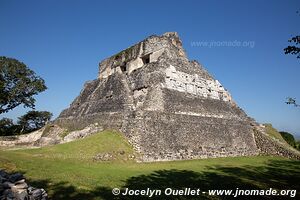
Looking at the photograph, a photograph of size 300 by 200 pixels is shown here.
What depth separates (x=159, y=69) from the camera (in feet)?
67.1

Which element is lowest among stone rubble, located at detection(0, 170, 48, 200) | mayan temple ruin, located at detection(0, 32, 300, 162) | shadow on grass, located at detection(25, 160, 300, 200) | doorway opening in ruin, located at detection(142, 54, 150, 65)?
shadow on grass, located at detection(25, 160, 300, 200)

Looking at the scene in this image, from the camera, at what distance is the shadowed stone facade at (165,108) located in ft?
55.3

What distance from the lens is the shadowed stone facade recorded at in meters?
16.9

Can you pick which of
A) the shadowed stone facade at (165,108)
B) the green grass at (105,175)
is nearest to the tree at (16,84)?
the shadowed stone facade at (165,108)

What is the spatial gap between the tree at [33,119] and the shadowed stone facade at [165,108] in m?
13.7

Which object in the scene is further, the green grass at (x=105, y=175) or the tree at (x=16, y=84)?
the tree at (x=16, y=84)

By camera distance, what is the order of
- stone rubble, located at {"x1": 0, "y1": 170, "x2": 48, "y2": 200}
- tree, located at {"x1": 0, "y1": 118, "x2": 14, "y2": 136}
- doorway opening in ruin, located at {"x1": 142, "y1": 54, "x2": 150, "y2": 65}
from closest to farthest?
1. stone rubble, located at {"x1": 0, "y1": 170, "x2": 48, "y2": 200}
2. doorway opening in ruin, located at {"x1": 142, "y1": 54, "x2": 150, "y2": 65}
3. tree, located at {"x1": 0, "y1": 118, "x2": 14, "y2": 136}

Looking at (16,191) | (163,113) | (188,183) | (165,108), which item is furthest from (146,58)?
(16,191)

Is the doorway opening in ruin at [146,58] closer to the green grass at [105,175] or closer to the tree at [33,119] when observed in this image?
the green grass at [105,175]

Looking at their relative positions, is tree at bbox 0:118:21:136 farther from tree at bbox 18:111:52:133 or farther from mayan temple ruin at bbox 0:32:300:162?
mayan temple ruin at bbox 0:32:300:162

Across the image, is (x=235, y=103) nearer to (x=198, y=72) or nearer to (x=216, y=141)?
(x=198, y=72)

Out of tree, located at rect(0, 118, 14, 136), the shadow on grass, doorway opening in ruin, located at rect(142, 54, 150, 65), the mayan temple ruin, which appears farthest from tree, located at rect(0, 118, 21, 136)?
the shadow on grass

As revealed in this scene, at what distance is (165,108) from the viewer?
1864cm

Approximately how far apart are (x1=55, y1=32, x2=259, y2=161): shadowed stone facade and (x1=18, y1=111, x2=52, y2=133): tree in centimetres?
1372
